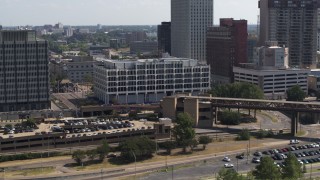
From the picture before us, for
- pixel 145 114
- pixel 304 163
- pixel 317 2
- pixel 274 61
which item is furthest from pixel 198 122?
pixel 317 2

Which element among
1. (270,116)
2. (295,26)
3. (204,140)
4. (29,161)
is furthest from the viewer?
(295,26)

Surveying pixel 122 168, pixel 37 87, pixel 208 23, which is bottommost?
pixel 122 168

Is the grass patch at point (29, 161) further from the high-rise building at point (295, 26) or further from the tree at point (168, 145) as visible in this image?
the high-rise building at point (295, 26)

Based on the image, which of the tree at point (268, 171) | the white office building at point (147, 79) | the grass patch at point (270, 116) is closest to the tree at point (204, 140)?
the tree at point (268, 171)

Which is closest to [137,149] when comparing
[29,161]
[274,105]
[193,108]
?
[29,161]

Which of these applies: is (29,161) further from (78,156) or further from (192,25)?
(192,25)

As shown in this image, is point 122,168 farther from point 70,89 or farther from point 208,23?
point 208,23
